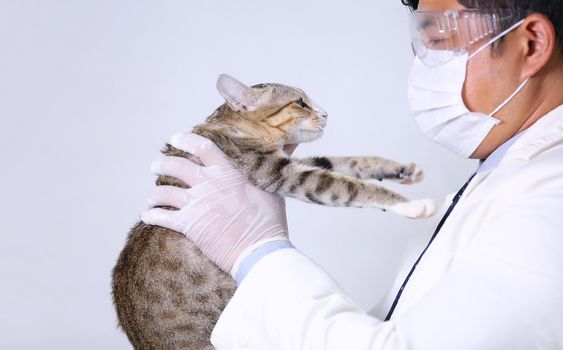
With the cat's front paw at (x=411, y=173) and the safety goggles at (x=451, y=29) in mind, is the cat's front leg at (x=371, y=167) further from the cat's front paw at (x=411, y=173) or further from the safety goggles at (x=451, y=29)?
the safety goggles at (x=451, y=29)

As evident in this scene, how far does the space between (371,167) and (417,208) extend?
0.90ft

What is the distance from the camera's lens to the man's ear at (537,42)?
43.9 inches

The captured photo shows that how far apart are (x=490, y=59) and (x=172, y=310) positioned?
921mm

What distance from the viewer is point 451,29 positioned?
123 cm

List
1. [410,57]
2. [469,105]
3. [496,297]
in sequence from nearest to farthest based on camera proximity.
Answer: [496,297] → [469,105] → [410,57]

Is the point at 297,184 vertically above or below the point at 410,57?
below

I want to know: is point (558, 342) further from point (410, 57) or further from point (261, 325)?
point (410, 57)

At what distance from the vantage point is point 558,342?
34.6 inches

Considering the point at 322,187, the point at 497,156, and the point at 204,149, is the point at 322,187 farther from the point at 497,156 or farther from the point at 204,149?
the point at 497,156

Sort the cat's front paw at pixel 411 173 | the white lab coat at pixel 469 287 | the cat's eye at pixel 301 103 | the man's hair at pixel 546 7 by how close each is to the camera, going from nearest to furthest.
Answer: the white lab coat at pixel 469 287
the man's hair at pixel 546 7
the cat's front paw at pixel 411 173
the cat's eye at pixel 301 103

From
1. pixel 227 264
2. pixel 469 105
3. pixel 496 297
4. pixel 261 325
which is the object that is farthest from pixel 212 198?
pixel 496 297

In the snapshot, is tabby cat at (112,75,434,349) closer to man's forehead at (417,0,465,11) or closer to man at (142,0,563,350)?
man at (142,0,563,350)

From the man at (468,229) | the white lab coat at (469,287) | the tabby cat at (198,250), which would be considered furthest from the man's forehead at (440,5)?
the tabby cat at (198,250)

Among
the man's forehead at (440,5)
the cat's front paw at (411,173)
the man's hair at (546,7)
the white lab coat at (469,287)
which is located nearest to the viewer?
the white lab coat at (469,287)
